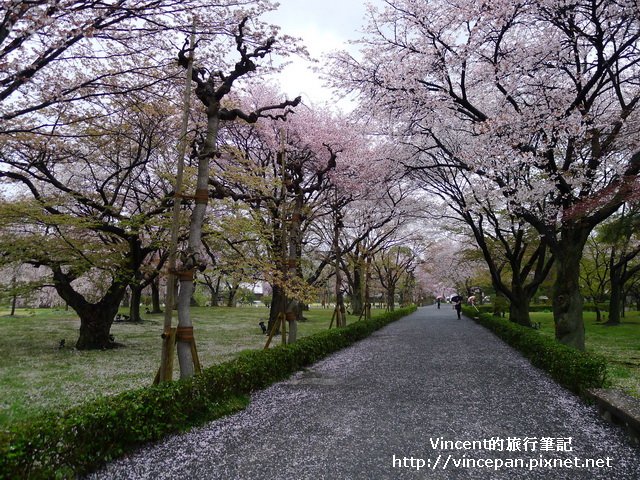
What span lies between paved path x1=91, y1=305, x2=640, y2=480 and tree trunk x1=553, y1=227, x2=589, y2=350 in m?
2.15

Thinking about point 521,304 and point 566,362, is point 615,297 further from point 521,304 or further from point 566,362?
point 566,362

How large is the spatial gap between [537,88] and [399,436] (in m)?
10.2

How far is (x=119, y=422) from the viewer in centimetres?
433

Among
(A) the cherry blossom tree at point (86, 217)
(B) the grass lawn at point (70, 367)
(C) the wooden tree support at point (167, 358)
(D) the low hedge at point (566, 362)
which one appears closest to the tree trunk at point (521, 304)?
(D) the low hedge at point (566, 362)

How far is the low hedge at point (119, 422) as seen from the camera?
3395 millimetres

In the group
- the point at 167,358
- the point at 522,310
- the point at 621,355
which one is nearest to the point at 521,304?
the point at 522,310

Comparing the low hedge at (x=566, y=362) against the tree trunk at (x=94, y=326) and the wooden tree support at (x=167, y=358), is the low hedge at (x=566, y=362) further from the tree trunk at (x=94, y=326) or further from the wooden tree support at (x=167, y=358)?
the tree trunk at (x=94, y=326)

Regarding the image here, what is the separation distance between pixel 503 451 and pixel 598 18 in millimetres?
9336

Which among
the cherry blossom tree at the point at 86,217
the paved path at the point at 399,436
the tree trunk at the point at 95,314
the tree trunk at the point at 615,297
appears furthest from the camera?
the tree trunk at the point at 615,297

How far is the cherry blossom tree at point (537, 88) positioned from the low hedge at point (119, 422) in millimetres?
7876

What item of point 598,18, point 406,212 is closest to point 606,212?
point 598,18

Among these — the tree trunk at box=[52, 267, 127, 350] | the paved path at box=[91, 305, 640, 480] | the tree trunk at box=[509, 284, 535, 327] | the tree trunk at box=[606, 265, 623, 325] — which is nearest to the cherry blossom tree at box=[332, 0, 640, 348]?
the paved path at box=[91, 305, 640, 480]

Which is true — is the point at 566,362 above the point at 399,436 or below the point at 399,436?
above

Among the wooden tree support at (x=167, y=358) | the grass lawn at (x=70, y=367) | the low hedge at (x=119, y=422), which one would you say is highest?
the wooden tree support at (x=167, y=358)
